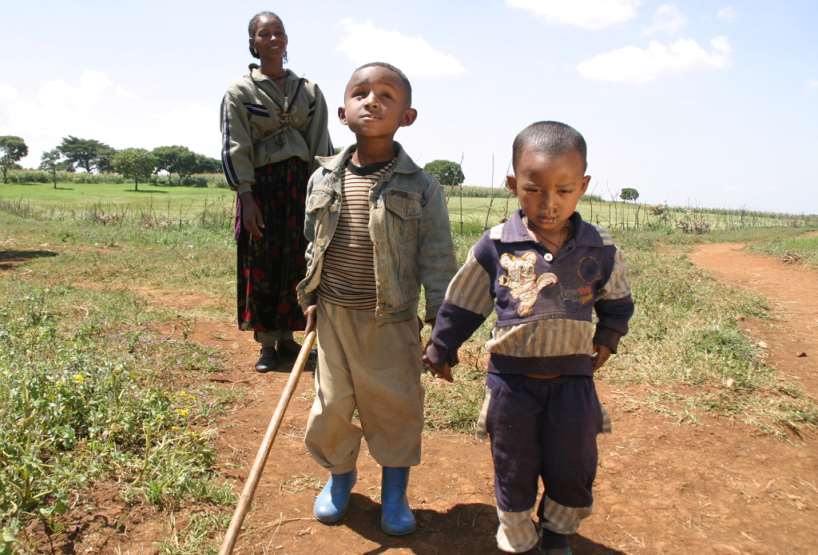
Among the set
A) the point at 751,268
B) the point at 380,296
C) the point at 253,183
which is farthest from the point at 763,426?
the point at 751,268

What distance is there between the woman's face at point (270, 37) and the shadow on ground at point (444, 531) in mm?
2412

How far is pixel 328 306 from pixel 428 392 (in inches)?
→ 56.6

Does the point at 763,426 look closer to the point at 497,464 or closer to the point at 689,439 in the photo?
the point at 689,439

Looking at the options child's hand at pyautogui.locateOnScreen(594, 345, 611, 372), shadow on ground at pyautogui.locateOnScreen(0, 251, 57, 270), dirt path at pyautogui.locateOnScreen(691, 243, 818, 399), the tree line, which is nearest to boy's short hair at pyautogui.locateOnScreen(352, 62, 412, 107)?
child's hand at pyautogui.locateOnScreen(594, 345, 611, 372)

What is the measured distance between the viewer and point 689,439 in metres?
3.27

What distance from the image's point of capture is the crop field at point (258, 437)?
7.77ft

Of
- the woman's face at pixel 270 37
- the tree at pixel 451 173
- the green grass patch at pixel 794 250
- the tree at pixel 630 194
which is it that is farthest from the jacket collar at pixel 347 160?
the tree at pixel 630 194

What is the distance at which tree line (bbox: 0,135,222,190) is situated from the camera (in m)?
61.1

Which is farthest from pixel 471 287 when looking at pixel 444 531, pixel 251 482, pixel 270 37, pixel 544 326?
pixel 270 37

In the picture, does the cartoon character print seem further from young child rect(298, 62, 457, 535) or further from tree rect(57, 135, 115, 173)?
tree rect(57, 135, 115, 173)

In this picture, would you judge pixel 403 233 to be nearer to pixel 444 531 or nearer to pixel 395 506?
pixel 395 506

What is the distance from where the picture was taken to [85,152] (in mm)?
88875

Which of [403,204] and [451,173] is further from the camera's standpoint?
[451,173]

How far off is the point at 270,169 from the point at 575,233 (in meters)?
2.35
